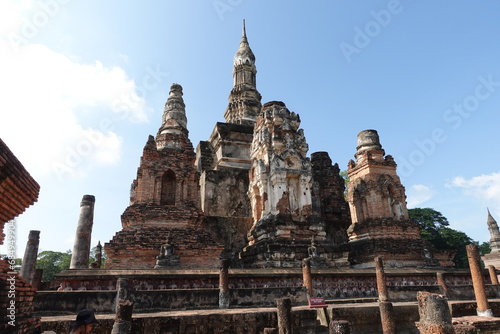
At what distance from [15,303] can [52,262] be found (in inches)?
2221

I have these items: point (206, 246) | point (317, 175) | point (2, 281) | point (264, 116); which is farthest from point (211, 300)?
point (317, 175)

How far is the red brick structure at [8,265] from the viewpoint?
161 inches

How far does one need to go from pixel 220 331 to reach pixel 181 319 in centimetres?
87

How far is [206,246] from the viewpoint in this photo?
1341cm

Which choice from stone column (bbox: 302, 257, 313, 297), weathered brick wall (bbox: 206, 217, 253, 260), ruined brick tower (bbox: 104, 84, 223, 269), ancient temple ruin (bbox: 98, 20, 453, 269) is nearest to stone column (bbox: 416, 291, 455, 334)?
stone column (bbox: 302, 257, 313, 297)

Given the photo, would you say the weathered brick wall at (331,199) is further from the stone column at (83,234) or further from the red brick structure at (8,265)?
the red brick structure at (8,265)

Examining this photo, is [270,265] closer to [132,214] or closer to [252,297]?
[252,297]

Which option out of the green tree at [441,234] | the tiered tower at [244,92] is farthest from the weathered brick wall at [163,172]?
the green tree at [441,234]

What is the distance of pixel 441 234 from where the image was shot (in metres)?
38.1

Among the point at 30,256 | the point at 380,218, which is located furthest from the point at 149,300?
the point at 30,256

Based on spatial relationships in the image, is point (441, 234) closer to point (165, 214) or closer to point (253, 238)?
point (253, 238)

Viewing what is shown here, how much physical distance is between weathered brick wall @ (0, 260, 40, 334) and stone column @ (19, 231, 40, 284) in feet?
48.2

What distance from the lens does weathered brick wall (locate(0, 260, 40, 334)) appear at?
4.04m

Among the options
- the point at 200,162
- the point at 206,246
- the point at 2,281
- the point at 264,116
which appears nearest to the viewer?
the point at 2,281
